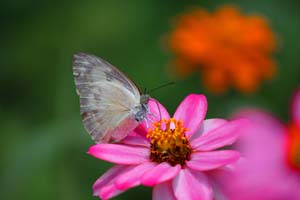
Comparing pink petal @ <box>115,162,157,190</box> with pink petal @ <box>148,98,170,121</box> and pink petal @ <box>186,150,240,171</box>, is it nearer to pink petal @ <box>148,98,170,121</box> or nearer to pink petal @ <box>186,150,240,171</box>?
pink petal @ <box>186,150,240,171</box>

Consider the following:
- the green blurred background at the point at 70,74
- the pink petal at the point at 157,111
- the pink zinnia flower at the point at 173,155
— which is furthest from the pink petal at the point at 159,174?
the green blurred background at the point at 70,74

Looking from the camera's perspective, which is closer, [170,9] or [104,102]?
[104,102]

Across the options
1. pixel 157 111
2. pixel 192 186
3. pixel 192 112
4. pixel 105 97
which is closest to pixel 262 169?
pixel 192 186

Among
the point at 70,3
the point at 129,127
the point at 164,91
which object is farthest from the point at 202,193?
the point at 70,3

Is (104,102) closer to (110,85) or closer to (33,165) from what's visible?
(110,85)

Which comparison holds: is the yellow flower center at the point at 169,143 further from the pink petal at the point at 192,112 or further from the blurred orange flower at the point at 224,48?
the blurred orange flower at the point at 224,48
